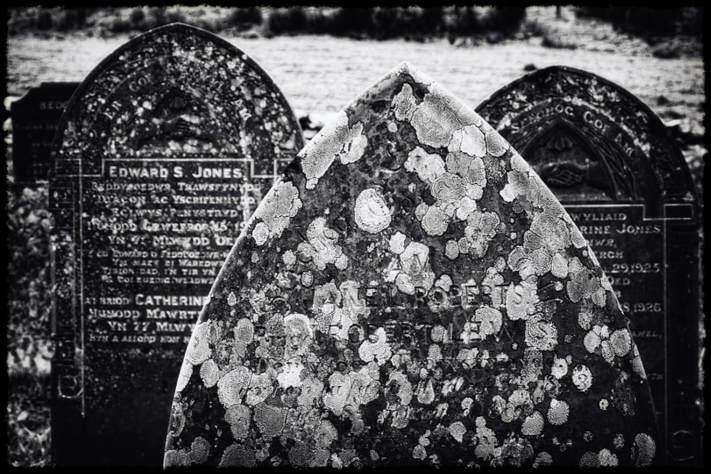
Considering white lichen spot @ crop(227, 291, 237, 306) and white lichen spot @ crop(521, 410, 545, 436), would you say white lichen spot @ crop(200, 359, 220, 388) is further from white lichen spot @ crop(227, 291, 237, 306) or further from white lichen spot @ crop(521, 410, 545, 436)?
white lichen spot @ crop(521, 410, 545, 436)

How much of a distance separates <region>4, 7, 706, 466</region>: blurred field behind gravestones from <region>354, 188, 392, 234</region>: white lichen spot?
195 centimetres

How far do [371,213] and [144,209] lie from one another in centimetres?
215

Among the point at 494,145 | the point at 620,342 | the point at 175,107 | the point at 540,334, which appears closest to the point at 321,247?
the point at 494,145

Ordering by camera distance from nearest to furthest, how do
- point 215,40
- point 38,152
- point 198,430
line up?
1. point 198,430
2. point 215,40
3. point 38,152

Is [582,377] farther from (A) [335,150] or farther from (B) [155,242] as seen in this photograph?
(B) [155,242]

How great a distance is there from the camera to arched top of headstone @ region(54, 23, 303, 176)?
→ 306 cm

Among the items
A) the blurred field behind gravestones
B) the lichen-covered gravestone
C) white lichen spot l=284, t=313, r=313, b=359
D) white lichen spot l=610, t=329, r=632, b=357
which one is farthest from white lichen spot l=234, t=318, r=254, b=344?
the blurred field behind gravestones

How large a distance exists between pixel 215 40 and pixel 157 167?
90 cm

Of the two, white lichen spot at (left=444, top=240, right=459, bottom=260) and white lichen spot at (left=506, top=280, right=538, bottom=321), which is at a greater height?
white lichen spot at (left=444, top=240, right=459, bottom=260)

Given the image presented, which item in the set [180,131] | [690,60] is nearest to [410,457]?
[180,131]

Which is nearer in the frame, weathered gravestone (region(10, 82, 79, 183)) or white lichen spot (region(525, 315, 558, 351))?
white lichen spot (region(525, 315, 558, 351))

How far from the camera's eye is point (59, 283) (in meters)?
3.12

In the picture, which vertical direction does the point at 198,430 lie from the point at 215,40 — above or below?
below

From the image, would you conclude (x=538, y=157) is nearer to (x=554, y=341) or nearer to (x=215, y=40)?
(x=554, y=341)
